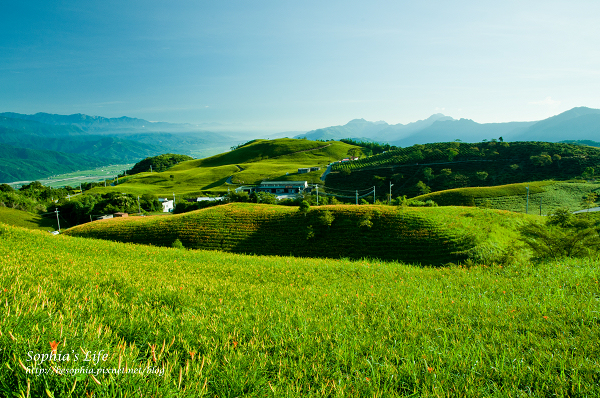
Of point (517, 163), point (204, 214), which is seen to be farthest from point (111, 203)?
point (517, 163)

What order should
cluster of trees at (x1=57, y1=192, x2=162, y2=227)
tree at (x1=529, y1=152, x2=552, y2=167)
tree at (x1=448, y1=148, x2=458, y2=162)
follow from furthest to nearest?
tree at (x1=448, y1=148, x2=458, y2=162) → tree at (x1=529, y1=152, x2=552, y2=167) → cluster of trees at (x1=57, y1=192, x2=162, y2=227)

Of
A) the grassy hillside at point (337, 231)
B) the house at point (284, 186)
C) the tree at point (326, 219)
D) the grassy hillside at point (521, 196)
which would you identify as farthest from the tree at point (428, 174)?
the tree at point (326, 219)

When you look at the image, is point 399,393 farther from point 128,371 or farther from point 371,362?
point 128,371

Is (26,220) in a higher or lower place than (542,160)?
lower

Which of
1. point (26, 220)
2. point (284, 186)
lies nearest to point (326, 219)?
point (284, 186)

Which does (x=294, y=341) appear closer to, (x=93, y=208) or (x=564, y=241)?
(x=564, y=241)

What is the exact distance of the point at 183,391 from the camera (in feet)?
7.04

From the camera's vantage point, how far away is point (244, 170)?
12612cm

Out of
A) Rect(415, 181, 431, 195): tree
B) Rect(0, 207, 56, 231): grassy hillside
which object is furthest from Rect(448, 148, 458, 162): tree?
Rect(0, 207, 56, 231): grassy hillside

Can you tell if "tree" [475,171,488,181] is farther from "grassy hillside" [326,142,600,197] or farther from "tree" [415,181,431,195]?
"tree" [415,181,431,195]

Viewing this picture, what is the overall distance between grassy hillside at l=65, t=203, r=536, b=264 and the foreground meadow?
1820cm

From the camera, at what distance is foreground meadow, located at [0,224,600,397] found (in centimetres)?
223

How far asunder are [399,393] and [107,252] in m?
14.8

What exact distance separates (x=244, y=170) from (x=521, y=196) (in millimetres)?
102696
